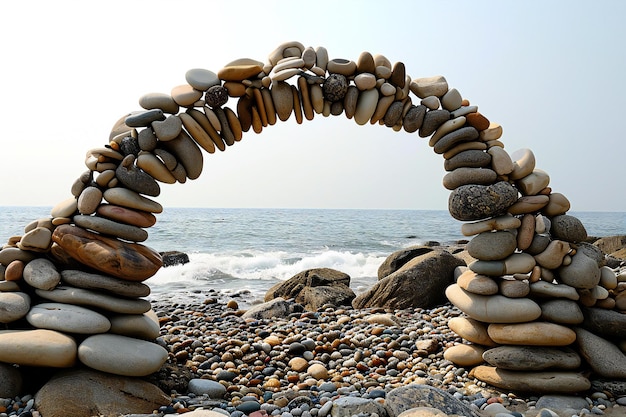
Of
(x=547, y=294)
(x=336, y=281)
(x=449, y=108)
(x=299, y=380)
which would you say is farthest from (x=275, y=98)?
(x=336, y=281)

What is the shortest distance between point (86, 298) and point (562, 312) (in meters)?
4.33

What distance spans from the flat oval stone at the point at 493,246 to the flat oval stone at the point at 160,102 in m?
3.29

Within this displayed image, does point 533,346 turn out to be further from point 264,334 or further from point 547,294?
point 264,334

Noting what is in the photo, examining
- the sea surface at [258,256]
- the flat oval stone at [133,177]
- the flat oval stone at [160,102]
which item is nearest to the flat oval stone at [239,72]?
the flat oval stone at [160,102]

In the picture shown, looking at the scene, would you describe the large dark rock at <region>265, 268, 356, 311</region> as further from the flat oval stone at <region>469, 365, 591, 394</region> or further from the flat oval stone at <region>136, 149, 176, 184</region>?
the flat oval stone at <region>136, 149, 176, 184</region>

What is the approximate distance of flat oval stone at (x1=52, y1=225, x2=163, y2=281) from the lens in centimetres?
420

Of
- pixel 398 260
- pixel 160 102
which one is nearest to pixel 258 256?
pixel 398 260

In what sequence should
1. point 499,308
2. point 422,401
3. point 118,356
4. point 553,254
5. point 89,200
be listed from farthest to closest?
point 553,254 < point 499,308 < point 89,200 < point 118,356 < point 422,401

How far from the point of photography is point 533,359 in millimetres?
4219

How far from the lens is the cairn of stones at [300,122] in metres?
4.18

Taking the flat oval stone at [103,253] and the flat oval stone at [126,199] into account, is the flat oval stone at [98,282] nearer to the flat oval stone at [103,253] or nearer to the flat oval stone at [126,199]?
the flat oval stone at [103,253]

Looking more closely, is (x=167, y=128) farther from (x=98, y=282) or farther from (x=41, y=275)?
(x=41, y=275)

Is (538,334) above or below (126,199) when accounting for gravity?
below

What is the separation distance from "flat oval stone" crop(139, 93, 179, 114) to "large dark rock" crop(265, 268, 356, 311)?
443 cm
